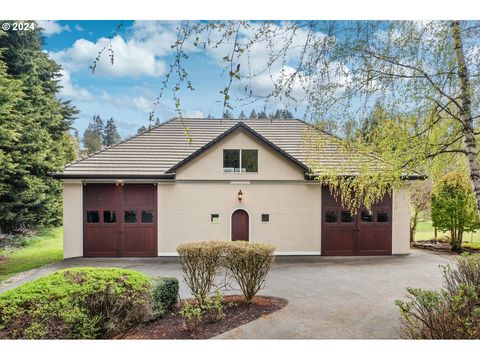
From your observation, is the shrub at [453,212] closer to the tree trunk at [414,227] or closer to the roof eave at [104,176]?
the tree trunk at [414,227]

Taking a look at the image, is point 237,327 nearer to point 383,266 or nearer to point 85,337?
point 85,337

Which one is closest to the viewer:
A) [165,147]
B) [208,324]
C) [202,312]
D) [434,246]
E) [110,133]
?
[208,324]

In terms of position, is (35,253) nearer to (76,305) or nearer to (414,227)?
(76,305)

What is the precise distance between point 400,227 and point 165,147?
600 cm

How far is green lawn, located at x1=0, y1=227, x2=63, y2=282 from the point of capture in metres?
5.74

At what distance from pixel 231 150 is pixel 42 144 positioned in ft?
13.2

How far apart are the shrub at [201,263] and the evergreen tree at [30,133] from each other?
122 inches

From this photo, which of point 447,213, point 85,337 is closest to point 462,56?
point 85,337

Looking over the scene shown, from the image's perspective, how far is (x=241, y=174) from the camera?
770cm

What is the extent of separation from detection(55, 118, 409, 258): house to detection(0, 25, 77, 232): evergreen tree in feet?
1.93

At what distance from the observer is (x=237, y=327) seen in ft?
12.0

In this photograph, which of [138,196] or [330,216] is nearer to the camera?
[138,196]

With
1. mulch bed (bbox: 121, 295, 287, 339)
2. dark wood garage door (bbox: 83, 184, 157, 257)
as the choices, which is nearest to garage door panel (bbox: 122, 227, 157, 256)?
dark wood garage door (bbox: 83, 184, 157, 257)

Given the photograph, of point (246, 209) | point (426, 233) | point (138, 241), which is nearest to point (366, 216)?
point (426, 233)
